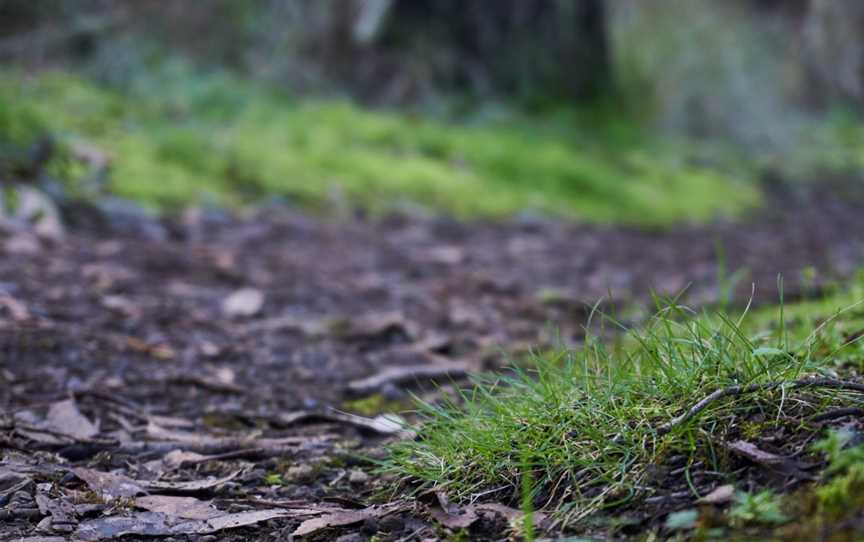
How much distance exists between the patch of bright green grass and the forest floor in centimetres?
51

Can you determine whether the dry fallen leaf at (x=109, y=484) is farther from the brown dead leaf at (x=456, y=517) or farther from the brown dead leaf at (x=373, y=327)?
the brown dead leaf at (x=373, y=327)

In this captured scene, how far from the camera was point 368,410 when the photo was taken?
2.32m

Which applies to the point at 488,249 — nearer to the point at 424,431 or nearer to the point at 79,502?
the point at 424,431

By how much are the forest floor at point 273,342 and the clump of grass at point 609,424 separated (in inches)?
3.2

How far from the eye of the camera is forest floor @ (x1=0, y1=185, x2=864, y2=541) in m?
1.57

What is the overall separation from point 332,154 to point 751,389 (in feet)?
17.5

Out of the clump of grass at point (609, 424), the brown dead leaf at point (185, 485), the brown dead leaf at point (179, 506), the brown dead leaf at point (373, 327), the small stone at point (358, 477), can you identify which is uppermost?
the clump of grass at point (609, 424)

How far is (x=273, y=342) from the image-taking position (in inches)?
118

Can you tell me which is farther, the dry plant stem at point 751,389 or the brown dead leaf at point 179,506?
the brown dead leaf at point 179,506

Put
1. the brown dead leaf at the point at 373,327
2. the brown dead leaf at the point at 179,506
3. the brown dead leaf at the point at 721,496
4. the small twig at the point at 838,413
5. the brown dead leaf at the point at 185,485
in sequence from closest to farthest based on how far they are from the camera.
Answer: the brown dead leaf at the point at 721,496
the small twig at the point at 838,413
the brown dead leaf at the point at 179,506
the brown dead leaf at the point at 185,485
the brown dead leaf at the point at 373,327

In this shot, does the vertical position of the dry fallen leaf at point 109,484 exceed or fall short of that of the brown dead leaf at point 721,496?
it falls short

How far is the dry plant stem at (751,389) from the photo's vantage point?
140cm

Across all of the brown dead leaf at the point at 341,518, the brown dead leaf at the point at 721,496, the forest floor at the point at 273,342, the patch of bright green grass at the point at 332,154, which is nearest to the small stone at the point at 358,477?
the forest floor at the point at 273,342

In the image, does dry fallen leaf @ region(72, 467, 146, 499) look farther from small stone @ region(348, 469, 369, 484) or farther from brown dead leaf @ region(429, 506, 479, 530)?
brown dead leaf @ region(429, 506, 479, 530)
